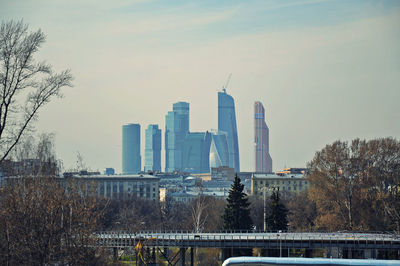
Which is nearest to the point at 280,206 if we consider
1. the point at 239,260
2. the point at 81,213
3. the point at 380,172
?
the point at 380,172

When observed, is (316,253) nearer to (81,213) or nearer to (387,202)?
(387,202)

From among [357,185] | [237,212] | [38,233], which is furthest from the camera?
[357,185]

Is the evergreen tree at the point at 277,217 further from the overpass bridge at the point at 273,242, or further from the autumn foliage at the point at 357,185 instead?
the overpass bridge at the point at 273,242

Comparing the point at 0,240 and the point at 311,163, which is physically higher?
the point at 311,163

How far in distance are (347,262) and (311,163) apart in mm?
71864

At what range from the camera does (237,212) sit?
8575 cm

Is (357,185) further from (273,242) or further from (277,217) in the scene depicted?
(273,242)

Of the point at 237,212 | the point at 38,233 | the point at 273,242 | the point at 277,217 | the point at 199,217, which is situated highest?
the point at 38,233

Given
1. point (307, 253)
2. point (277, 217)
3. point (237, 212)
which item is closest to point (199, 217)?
point (237, 212)

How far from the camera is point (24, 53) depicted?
3344cm

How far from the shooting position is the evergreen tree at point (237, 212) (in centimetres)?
8556

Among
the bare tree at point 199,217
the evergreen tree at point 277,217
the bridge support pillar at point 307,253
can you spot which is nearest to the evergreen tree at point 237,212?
the evergreen tree at point 277,217

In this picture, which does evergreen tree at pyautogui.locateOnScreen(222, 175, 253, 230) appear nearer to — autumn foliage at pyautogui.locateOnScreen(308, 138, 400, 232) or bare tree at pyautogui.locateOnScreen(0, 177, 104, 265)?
autumn foliage at pyautogui.locateOnScreen(308, 138, 400, 232)

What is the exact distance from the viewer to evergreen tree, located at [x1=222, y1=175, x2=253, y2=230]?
281 feet
